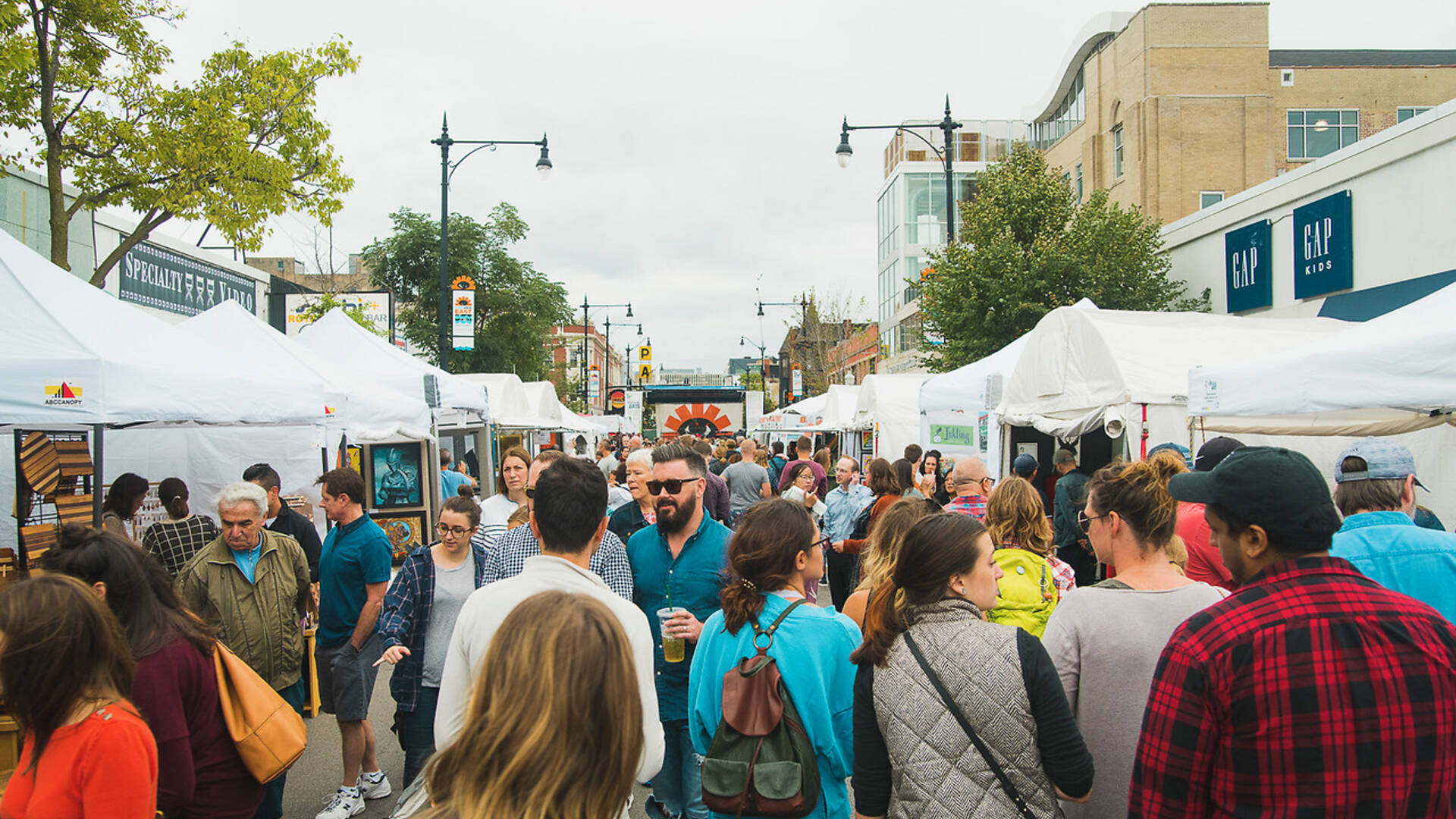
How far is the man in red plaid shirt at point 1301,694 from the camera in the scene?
2004 mm

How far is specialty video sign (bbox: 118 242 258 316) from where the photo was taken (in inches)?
663

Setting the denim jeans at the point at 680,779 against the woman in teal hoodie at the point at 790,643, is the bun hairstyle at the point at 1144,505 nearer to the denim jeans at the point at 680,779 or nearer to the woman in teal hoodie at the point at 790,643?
the woman in teal hoodie at the point at 790,643

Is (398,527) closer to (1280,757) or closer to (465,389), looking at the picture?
(465,389)

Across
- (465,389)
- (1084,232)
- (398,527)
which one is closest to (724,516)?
(398,527)

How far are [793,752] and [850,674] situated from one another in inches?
12.7

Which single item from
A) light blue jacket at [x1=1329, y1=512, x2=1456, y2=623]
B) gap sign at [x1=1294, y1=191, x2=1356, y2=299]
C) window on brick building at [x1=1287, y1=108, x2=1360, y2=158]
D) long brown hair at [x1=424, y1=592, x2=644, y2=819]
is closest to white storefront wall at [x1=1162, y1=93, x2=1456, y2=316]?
gap sign at [x1=1294, y1=191, x2=1356, y2=299]

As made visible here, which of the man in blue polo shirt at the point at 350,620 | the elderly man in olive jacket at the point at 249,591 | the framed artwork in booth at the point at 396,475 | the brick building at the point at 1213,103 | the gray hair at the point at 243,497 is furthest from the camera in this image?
the brick building at the point at 1213,103

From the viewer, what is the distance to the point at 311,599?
221 inches

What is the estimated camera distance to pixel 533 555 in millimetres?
4051

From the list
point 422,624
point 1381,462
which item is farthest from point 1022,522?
point 422,624

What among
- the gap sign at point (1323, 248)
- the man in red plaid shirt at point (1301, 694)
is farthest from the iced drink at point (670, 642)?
the gap sign at point (1323, 248)

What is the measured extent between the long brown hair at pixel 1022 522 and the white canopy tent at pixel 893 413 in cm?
1410

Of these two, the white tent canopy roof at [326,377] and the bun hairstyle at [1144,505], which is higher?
the white tent canopy roof at [326,377]

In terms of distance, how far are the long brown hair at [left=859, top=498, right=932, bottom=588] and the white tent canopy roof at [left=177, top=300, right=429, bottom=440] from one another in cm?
638
